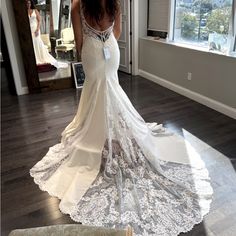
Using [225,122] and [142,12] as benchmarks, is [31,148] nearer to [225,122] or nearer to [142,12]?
[225,122]

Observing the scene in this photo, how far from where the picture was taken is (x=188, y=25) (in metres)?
3.87

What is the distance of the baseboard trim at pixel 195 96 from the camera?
3.25 meters

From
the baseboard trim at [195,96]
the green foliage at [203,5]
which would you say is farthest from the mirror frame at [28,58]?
the green foliage at [203,5]

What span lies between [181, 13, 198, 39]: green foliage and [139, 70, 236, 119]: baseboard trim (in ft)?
2.60

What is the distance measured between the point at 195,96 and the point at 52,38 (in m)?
2.46

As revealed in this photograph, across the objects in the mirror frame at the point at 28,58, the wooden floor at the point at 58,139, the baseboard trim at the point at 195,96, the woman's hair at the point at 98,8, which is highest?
the woman's hair at the point at 98,8

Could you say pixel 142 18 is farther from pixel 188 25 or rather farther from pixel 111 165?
pixel 111 165

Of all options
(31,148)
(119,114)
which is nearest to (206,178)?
(119,114)

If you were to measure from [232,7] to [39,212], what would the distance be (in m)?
2.99

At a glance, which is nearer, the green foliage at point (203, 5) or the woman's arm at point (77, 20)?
the woman's arm at point (77, 20)

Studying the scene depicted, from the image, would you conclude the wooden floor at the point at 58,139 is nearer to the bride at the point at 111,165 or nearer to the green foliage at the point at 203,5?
the bride at the point at 111,165

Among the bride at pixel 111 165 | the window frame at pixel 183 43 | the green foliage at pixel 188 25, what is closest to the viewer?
the bride at pixel 111 165

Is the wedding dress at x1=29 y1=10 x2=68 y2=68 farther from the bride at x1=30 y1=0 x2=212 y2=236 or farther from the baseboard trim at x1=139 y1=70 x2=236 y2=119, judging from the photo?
the bride at x1=30 y1=0 x2=212 y2=236

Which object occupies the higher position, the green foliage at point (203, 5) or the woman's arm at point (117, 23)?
the green foliage at point (203, 5)
